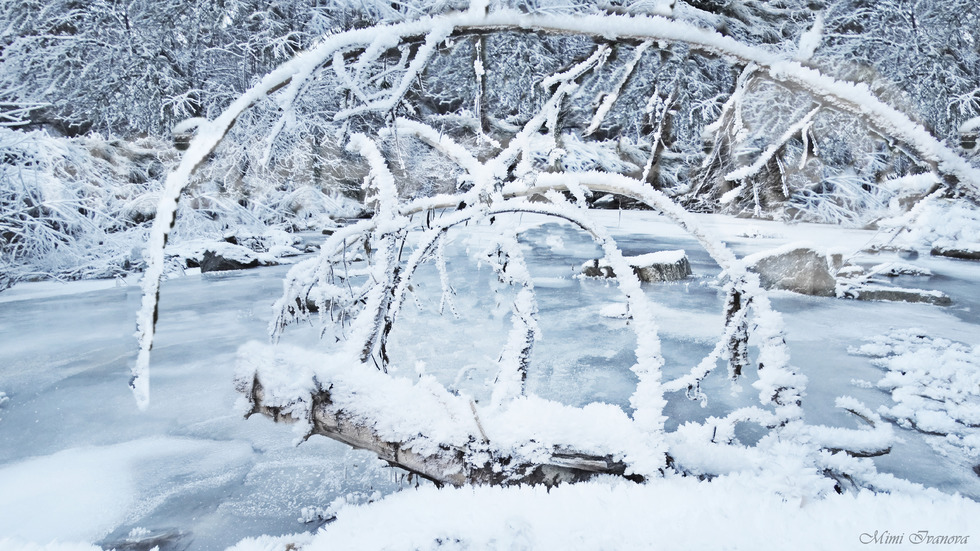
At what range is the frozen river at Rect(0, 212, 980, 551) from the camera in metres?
2.26

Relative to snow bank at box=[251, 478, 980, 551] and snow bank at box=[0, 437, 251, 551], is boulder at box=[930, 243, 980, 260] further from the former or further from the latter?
snow bank at box=[0, 437, 251, 551]

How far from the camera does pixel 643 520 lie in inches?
35.6

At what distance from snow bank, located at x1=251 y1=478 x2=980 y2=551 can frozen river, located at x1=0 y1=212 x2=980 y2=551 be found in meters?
0.98

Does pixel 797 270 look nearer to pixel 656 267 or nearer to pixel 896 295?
pixel 896 295

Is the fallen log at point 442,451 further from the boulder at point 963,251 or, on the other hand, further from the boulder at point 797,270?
the boulder at point 963,251

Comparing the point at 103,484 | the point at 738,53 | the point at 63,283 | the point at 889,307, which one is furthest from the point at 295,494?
the point at 889,307

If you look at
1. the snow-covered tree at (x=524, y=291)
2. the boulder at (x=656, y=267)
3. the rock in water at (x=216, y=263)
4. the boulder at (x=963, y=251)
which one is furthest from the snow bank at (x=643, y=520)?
the boulder at (x=963, y=251)

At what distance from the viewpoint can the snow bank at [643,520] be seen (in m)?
0.84

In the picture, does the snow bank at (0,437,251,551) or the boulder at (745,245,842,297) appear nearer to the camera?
the snow bank at (0,437,251,551)

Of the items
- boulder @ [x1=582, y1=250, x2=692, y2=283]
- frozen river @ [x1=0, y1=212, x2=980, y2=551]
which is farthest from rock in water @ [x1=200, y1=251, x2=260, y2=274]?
boulder @ [x1=582, y1=250, x2=692, y2=283]

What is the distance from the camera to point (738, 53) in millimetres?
994

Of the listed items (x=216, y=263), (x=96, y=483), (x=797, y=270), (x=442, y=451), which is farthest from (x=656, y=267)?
(x=216, y=263)

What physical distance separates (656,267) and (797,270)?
5.59 ft

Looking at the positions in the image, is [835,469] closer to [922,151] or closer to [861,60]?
[922,151]
